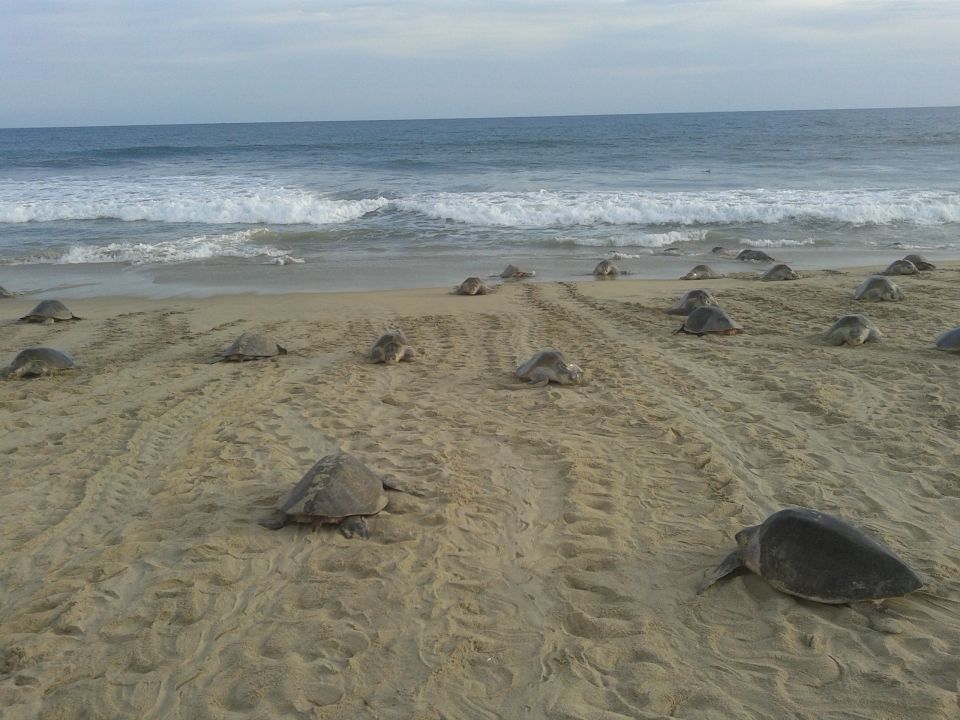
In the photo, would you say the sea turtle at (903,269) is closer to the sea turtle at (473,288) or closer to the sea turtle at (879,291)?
the sea turtle at (879,291)

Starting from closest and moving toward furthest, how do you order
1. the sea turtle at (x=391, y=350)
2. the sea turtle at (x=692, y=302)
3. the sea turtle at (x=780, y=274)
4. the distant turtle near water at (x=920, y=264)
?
the sea turtle at (x=391, y=350) → the sea turtle at (x=692, y=302) → the sea turtle at (x=780, y=274) → the distant turtle near water at (x=920, y=264)

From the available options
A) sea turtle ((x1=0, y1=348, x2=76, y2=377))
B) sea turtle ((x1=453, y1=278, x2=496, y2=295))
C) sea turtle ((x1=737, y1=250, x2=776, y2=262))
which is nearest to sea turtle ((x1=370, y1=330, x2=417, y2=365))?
sea turtle ((x1=0, y1=348, x2=76, y2=377))

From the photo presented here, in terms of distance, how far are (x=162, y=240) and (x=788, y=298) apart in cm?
1471

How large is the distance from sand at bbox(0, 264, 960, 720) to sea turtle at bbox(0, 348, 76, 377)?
29 cm

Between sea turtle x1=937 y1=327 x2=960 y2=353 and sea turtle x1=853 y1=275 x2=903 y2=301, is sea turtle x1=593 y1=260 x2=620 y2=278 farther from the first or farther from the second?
sea turtle x1=937 y1=327 x2=960 y2=353

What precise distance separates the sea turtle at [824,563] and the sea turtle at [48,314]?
9.76 m

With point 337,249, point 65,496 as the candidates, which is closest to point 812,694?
point 65,496

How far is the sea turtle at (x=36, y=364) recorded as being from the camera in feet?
24.6

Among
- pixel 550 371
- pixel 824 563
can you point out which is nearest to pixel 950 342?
pixel 550 371

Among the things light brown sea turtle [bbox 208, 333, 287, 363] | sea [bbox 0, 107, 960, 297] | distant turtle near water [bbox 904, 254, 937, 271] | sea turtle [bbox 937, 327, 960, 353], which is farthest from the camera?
sea [bbox 0, 107, 960, 297]

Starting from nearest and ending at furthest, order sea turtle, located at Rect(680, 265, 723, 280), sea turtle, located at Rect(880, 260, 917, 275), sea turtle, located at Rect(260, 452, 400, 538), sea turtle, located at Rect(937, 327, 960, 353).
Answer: sea turtle, located at Rect(260, 452, 400, 538)
sea turtle, located at Rect(937, 327, 960, 353)
sea turtle, located at Rect(880, 260, 917, 275)
sea turtle, located at Rect(680, 265, 723, 280)

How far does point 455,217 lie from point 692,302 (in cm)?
1252

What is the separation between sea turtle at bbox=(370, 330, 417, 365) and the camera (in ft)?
25.9

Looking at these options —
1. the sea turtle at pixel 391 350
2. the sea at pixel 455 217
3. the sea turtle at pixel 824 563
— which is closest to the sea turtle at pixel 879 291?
the sea at pixel 455 217
